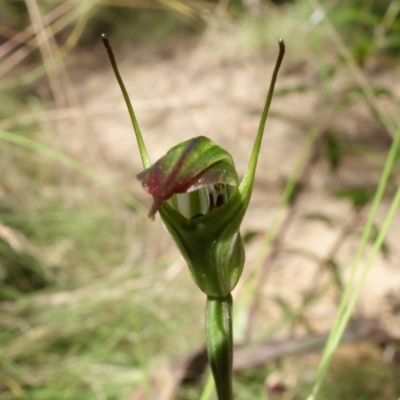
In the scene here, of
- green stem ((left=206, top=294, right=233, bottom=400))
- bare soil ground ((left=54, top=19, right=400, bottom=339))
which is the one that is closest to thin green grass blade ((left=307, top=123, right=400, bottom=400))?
green stem ((left=206, top=294, right=233, bottom=400))

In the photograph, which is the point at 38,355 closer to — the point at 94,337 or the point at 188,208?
the point at 94,337

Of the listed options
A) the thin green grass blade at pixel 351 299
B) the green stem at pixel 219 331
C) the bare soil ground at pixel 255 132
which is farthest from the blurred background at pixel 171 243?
the green stem at pixel 219 331

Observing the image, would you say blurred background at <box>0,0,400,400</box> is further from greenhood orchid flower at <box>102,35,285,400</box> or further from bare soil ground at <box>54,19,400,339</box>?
greenhood orchid flower at <box>102,35,285,400</box>

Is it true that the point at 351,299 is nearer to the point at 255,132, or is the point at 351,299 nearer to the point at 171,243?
the point at 171,243

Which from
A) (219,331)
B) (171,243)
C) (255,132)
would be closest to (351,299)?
(219,331)

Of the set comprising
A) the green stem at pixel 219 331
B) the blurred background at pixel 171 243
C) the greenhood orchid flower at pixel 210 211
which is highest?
the blurred background at pixel 171 243

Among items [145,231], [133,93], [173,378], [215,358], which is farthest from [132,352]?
[133,93]

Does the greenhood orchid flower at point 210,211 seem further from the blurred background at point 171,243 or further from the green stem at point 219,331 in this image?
the blurred background at point 171,243
